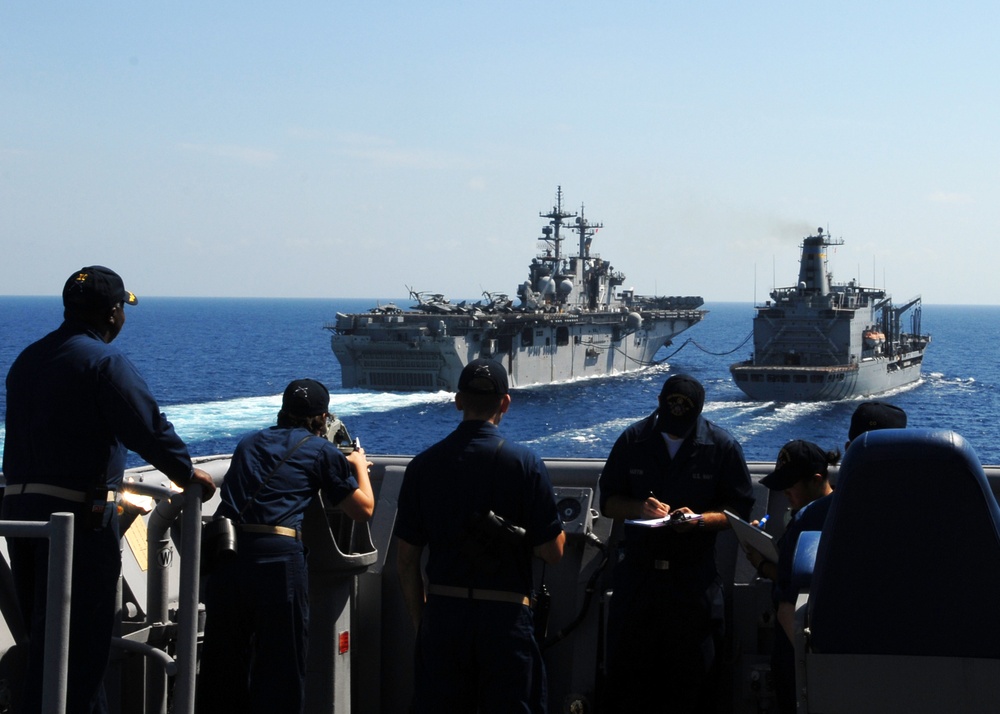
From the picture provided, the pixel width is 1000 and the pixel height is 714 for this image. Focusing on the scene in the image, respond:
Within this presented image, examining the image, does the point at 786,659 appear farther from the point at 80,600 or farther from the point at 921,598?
the point at 80,600

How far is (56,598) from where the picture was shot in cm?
297

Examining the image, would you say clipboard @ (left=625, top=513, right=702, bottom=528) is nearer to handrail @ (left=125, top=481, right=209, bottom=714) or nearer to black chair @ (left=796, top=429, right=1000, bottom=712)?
black chair @ (left=796, top=429, right=1000, bottom=712)

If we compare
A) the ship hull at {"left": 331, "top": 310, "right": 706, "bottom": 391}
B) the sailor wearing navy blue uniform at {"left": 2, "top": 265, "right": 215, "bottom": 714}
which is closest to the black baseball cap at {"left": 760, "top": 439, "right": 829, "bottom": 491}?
the sailor wearing navy blue uniform at {"left": 2, "top": 265, "right": 215, "bottom": 714}

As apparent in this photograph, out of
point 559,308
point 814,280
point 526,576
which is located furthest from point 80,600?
point 559,308

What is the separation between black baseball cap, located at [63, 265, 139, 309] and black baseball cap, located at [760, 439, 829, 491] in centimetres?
238

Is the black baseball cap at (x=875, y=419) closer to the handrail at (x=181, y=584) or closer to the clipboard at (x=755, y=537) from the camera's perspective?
the clipboard at (x=755, y=537)

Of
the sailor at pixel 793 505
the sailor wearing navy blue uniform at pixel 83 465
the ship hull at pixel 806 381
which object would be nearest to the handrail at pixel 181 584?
the sailor wearing navy blue uniform at pixel 83 465

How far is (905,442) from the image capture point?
115 inches

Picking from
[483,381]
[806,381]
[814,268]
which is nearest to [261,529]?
[483,381]

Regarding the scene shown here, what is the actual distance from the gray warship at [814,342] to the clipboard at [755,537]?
5712cm

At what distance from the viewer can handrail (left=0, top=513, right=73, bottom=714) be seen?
9.67ft

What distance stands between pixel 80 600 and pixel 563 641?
2138mm

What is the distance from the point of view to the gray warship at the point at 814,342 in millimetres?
60281

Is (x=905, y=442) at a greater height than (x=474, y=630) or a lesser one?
greater
